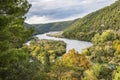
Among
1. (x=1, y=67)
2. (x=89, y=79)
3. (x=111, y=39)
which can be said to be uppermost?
(x=1, y=67)

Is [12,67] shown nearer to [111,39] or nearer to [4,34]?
[4,34]

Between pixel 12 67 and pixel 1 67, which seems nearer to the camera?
pixel 1 67

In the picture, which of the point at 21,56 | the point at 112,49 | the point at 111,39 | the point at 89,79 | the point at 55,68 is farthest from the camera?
the point at 111,39

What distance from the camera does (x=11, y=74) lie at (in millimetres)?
34844

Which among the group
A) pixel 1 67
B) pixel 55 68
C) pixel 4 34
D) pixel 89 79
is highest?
pixel 4 34

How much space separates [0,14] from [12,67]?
29.0ft

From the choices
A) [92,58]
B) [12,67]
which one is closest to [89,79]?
[12,67]

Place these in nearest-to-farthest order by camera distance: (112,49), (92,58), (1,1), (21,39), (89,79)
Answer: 1. (1,1)
2. (21,39)
3. (89,79)
4. (92,58)
5. (112,49)

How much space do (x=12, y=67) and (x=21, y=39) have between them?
12.4ft

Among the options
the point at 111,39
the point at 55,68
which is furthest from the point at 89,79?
the point at 111,39

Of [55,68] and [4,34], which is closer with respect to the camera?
[4,34]

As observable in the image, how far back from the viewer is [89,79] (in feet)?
234

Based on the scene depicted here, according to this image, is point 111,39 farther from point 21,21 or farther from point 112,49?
point 21,21

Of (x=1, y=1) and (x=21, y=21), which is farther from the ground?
(x=1, y=1)
